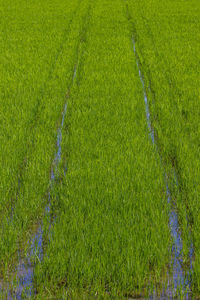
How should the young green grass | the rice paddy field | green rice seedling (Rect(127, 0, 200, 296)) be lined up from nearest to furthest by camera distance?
the rice paddy field → the young green grass → green rice seedling (Rect(127, 0, 200, 296))

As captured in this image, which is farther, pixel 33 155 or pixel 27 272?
pixel 33 155

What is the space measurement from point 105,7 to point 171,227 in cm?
1267

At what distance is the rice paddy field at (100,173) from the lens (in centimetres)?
251

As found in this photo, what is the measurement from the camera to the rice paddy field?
2.51 metres

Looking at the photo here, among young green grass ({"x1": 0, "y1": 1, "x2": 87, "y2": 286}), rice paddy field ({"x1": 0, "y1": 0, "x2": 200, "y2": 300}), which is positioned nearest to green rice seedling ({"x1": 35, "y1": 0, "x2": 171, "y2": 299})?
rice paddy field ({"x1": 0, "y1": 0, "x2": 200, "y2": 300})

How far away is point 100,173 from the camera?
3750 millimetres

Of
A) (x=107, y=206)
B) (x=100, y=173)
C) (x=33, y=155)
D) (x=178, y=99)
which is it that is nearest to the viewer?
(x=107, y=206)

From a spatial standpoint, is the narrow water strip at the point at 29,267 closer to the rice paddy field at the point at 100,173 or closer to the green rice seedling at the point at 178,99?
the rice paddy field at the point at 100,173

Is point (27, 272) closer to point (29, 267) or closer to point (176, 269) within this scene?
point (29, 267)

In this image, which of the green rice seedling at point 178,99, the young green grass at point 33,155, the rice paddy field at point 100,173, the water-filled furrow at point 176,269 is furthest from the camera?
the green rice seedling at point 178,99

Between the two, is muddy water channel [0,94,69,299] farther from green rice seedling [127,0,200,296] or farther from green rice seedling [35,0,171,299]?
green rice seedling [127,0,200,296]

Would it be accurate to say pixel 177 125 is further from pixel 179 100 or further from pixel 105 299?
pixel 105 299

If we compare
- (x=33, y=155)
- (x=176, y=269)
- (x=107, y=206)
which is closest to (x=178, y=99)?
(x=33, y=155)

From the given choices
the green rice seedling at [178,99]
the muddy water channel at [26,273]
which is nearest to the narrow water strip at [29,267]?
the muddy water channel at [26,273]
